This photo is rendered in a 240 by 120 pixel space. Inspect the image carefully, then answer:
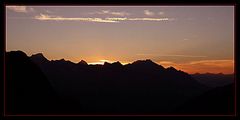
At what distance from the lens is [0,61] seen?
3.38 m

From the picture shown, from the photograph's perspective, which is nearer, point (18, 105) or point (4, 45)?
point (4, 45)

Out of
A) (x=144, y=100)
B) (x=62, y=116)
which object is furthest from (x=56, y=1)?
(x=144, y=100)

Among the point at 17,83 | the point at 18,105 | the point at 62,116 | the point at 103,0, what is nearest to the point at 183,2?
the point at 103,0

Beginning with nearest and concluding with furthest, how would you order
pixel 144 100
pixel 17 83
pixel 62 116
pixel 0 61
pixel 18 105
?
1. pixel 0 61
2. pixel 62 116
3. pixel 18 105
4. pixel 17 83
5. pixel 144 100

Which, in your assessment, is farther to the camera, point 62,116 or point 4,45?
point 62,116

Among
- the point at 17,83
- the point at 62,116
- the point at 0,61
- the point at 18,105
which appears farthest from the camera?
the point at 17,83

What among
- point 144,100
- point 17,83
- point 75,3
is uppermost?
point 75,3

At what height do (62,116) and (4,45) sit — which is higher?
(4,45)

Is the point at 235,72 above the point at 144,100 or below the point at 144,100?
above

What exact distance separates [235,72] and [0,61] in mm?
2432

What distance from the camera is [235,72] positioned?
11.2 ft

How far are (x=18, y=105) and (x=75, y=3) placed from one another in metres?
24.6

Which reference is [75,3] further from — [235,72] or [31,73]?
[31,73]

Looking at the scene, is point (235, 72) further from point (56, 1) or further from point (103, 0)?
point (56, 1)
